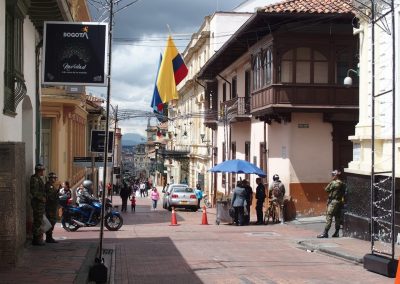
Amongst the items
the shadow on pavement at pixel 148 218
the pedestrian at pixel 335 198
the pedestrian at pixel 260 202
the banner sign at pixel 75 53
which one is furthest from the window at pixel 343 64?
the banner sign at pixel 75 53

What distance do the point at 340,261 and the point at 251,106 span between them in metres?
14.2

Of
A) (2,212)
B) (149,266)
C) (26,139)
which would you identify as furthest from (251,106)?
(2,212)

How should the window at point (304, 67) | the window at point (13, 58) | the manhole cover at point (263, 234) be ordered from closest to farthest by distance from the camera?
the window at point (13, 58), the manhole cover at point (263, 234), the window at point (304, 67)

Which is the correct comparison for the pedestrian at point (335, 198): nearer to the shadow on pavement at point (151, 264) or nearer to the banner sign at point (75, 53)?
the shadow on pavement at point (151, 264)

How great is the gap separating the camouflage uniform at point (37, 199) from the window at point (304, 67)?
12.4 metres

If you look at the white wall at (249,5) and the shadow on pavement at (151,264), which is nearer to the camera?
the shadow on pavement at (151,264)

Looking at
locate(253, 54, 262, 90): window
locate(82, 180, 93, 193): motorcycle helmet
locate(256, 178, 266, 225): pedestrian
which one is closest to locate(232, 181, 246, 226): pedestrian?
locate(256, 178, 266, 225): pedestrian

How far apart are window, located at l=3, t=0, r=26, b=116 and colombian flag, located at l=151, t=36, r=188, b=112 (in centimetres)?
2150

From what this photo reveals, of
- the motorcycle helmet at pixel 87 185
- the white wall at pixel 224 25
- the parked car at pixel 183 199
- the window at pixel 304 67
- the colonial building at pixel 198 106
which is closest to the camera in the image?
the motorcycle helmet at pixel 87 185

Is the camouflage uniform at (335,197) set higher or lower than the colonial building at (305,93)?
lower

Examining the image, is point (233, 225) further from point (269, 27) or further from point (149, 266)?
point (149, 266)

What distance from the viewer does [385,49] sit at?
584 inches

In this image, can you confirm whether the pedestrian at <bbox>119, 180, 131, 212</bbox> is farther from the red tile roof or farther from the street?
the red tile roof

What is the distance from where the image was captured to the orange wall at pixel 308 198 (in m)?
22.9
